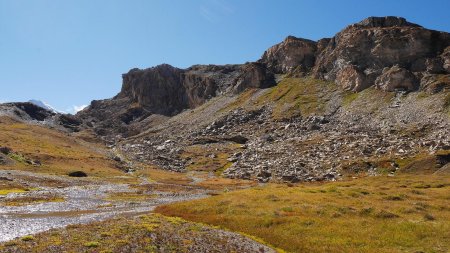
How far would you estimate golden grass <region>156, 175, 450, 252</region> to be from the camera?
38.6 metres

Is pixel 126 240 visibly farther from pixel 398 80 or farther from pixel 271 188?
pixel 398 80

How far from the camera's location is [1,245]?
32.7m

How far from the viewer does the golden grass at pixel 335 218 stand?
38.6 metres

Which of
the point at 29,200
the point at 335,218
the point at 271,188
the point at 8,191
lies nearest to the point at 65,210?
the point at 29,200

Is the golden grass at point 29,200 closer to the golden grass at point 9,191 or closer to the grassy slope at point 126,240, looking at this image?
the golden grass at point 9,191

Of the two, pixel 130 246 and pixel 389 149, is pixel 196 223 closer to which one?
pixel 130 246

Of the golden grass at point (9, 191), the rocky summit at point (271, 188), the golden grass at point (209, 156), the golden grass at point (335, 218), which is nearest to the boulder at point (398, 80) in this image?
the rocky summit at point (271, 188)

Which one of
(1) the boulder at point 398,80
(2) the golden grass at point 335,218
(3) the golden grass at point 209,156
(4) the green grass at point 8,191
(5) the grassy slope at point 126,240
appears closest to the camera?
(5) the grassy slope at point 126,240

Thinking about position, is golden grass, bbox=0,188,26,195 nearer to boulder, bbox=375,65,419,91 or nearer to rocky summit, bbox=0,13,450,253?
rocky summit, bbox=0,13,450,253

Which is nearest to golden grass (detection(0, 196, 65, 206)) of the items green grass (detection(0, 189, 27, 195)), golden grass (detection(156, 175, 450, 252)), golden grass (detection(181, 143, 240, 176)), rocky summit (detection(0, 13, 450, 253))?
rocky summit (detection(0, 13, 450, 253))

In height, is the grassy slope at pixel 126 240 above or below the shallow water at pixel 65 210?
above

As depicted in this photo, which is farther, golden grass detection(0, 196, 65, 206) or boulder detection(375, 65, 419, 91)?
boulder detection(375, 65, 419, 91)

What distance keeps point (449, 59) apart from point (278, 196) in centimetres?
16776

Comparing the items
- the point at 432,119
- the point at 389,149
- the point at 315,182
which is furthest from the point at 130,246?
the point at 432,119
